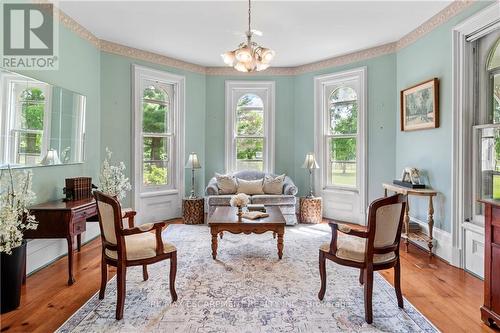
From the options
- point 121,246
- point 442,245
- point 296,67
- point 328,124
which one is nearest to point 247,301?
point 121,246

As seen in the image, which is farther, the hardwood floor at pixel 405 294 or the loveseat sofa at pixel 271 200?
the loveseat sofa at pixel 271 200

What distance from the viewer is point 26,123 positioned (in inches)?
127

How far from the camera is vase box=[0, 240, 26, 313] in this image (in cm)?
245

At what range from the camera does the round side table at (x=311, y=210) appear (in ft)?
18.2

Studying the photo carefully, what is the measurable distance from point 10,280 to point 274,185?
403 centimetres

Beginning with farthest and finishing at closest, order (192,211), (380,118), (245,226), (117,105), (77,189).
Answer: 1. (192,211)
2. (380,118)
3. (117,105)
4. (77,189)
5. (245,226)

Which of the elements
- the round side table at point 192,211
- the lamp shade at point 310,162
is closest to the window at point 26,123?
the round side table at point 192,211

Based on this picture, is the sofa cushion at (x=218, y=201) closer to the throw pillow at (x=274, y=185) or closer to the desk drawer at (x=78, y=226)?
the throw pillow at (x=274, y=185)

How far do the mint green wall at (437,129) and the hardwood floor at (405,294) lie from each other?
2.45 feet

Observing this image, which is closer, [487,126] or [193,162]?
[487,126]

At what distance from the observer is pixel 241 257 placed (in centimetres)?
374

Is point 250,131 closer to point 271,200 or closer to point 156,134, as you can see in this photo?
point 271,200

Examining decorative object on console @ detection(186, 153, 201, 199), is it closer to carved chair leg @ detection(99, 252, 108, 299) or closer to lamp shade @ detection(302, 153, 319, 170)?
lamp shade @ detection(302, 153, 319, 170)

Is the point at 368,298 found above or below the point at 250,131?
below
